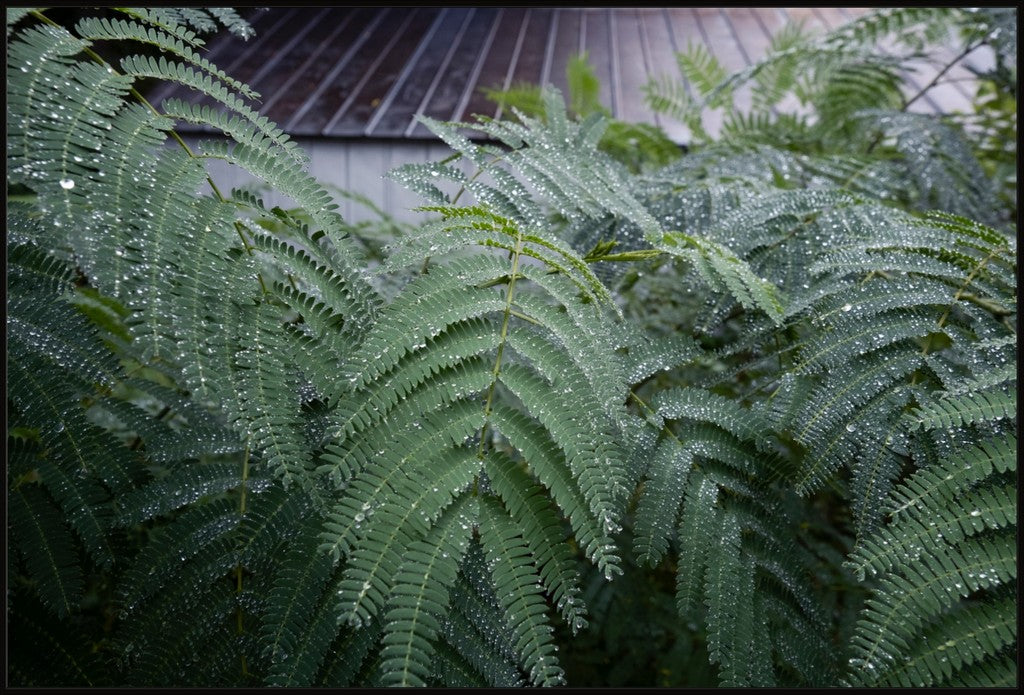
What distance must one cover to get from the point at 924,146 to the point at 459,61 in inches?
79.1

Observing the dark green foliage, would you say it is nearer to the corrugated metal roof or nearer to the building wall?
the building wall

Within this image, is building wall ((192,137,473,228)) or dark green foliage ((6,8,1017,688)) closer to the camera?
dark green foliage ((6,8,1017,688))

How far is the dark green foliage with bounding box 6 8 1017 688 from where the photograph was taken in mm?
668

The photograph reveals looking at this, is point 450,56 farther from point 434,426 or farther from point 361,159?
point 434,426

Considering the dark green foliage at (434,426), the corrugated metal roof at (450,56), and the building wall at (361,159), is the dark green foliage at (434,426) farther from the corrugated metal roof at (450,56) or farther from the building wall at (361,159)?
the corrugated metal roof at (450,56)

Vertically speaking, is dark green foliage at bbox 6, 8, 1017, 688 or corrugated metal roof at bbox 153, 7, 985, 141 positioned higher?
corrugated metal roof at bbox 153, 7, 985, 141

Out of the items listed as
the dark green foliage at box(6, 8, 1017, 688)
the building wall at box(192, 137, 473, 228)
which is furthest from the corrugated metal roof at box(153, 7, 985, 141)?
the dark green foliage at box(6, 8, 1017, 688)

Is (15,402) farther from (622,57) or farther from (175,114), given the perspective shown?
(622,57)

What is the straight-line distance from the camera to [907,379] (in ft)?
2.93

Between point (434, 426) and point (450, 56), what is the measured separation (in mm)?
2730

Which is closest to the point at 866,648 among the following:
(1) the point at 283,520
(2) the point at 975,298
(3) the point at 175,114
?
(2) the point at 975,298

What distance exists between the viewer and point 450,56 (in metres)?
3.01

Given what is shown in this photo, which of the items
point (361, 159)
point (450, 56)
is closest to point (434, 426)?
point (361, 159)

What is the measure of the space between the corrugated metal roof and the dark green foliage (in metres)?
1.69
